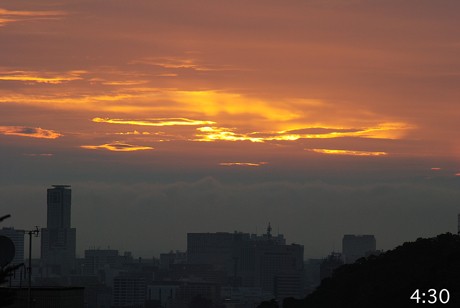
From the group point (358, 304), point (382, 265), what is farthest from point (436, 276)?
point (382, 265)

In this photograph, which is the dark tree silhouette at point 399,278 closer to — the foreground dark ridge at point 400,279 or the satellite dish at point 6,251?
the foreground dark ridge at point 400,279

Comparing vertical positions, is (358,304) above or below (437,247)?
below

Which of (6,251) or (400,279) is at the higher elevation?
(6,251)

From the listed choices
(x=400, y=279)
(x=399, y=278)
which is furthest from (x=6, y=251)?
(x=399, y=278)

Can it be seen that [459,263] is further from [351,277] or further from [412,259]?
[351,277]

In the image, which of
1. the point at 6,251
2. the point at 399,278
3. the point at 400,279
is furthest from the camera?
the point at 399,278

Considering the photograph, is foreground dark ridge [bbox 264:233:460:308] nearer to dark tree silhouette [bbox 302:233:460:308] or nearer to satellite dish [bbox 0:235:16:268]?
dark tree silhouette [bbox 302:233:460:308]

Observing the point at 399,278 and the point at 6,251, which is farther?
the point at 399,278

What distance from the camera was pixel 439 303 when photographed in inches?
1929

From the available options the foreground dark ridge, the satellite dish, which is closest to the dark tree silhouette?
the foreground dark ridge

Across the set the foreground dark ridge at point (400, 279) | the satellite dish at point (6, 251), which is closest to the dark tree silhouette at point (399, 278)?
the foreground dark ridge at point (400, 279)

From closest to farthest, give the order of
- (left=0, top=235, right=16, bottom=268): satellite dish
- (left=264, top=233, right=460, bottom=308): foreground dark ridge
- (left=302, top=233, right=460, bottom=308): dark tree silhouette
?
1. (left=0, top=235, right=16, bottom=268): satellite dish
2. (left=264, top=233, right=460, bottom=308): foreground dark ridge
3. (left=302, top=233, right=460, bottom=308): dark tree silhouette

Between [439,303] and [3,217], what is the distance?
106 feet

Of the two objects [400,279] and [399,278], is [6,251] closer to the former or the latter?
[400,279]
